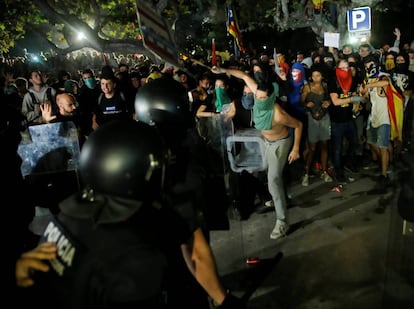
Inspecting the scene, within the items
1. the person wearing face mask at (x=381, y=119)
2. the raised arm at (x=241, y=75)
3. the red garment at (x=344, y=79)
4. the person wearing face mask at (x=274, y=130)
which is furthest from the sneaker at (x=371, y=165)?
the raised arm at (x=241, y=75)

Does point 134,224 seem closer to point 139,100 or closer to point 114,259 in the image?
point 114,259

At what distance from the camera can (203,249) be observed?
2.80 m

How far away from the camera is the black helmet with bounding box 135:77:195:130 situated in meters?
3.04

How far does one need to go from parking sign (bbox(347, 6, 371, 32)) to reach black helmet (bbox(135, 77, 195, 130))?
12730mm

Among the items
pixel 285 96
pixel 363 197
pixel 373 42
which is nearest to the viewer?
pixel 363 197

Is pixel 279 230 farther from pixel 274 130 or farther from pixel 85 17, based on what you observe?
pixel 85 17

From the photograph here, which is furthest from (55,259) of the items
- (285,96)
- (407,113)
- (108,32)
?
(108,32)

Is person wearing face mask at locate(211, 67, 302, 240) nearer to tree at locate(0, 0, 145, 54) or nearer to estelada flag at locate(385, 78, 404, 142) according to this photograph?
estelada flag at locate(385, 78, 404, 142)

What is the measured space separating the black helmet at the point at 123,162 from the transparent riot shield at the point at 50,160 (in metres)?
3.90

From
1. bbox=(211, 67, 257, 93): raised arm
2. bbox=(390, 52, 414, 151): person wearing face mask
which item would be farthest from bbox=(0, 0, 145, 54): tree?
bbox=(211, 67, 257, 93): raised arm

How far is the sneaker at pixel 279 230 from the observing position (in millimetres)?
4879

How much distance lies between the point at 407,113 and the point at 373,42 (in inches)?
715

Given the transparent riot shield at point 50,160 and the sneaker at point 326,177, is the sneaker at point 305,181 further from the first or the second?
the transparent riot shield at point 50,160

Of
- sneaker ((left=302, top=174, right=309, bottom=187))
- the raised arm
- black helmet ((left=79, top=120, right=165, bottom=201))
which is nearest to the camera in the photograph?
black helmet ((left=79, top=120, right=165, bottom=201))
